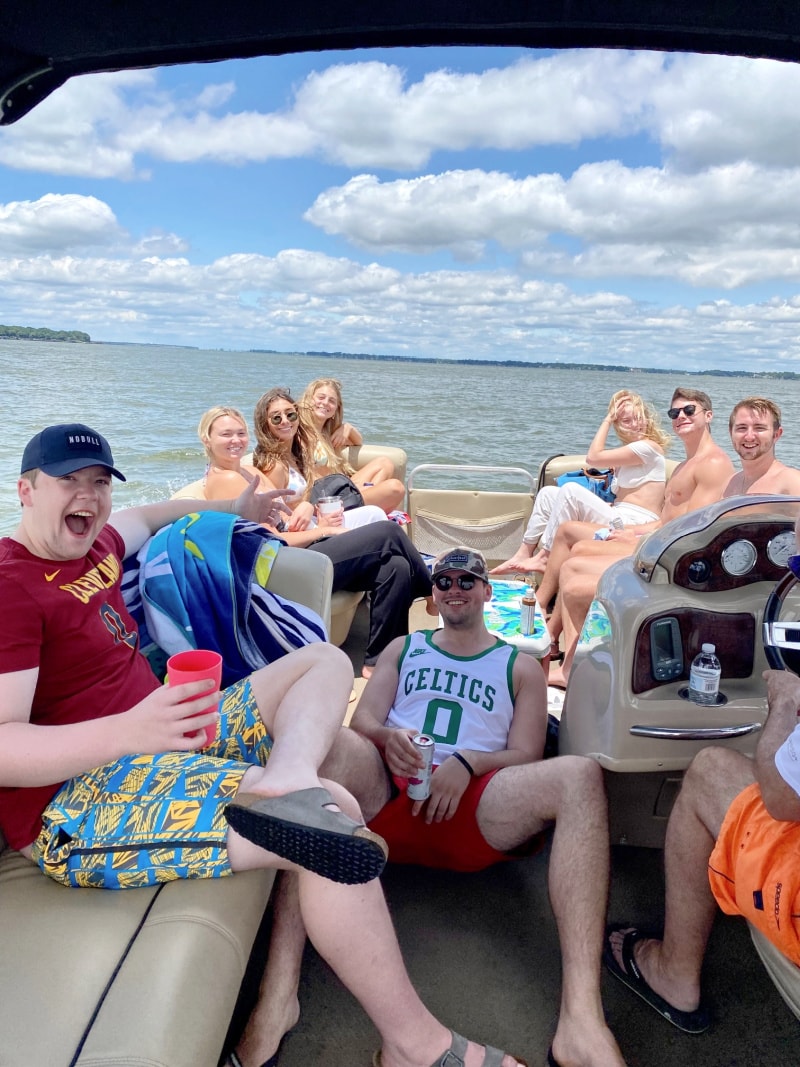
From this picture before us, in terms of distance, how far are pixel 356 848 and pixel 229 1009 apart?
1.21 ft

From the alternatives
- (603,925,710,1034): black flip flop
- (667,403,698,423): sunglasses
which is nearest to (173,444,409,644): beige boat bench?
(603,925,710,1034): black flip flop

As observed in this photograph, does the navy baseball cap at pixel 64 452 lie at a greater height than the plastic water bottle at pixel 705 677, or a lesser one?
greater

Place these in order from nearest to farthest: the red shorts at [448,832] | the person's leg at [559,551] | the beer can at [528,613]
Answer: the red shorts at [448,832] → the beer can at [528,613] → the person's leg at [559,551]

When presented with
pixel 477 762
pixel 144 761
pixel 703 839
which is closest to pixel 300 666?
pixel 144 761

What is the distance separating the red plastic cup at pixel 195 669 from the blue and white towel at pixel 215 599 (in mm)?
755

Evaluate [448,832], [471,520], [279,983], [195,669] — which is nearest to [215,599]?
[195,669]

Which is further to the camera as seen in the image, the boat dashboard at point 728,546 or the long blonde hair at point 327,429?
the long blonde hair at point 327,429

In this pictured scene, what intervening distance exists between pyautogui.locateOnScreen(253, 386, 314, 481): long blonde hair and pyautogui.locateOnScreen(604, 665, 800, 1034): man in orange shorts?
3043 millimetres

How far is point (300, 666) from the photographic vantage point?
1.72 m

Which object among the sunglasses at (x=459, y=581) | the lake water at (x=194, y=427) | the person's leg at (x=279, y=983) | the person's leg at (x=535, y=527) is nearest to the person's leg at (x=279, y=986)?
the person's leg at (x=279, y=983)

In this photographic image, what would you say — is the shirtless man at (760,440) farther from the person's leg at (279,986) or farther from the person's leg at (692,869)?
the person's leg at (279,986)

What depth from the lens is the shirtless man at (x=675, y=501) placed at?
10.3 feet

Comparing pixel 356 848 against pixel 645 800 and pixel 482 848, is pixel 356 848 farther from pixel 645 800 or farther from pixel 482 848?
pixel 645 800

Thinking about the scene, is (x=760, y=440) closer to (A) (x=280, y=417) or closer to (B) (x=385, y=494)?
(B) (x=385, y=494)
